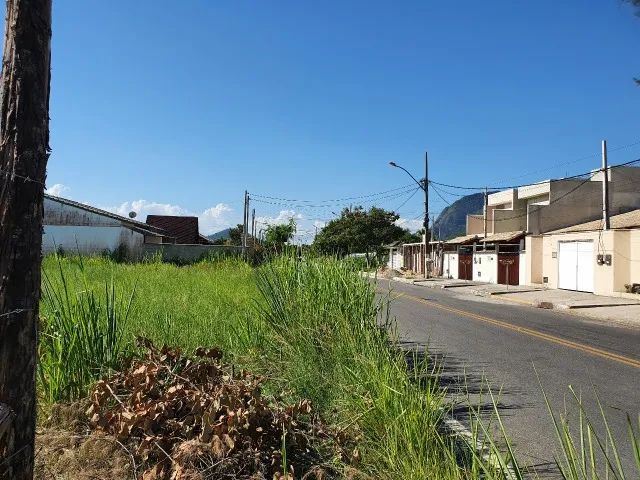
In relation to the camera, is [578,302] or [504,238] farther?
[504,238]

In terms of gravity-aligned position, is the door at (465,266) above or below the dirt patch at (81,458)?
above

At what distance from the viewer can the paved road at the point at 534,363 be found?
5801mm

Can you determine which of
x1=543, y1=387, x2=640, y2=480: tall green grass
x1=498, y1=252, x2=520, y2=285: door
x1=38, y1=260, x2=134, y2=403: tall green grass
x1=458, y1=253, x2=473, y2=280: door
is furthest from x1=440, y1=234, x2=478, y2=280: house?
x1=38, y1=260, x2=134, y2=403: tall green grass

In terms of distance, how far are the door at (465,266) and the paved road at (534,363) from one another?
2809cm

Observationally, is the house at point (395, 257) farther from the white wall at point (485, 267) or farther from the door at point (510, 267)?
the door at point (510, 267)

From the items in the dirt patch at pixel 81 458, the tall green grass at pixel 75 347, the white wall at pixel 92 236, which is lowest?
the dirt patch at pixel 81 458

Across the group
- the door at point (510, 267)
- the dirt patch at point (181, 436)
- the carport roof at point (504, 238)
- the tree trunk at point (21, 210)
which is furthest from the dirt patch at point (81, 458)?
the carport roof at point (504, 238)

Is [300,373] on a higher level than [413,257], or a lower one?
lower

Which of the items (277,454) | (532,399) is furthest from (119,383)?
(532,399)

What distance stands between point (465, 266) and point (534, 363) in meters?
37.8

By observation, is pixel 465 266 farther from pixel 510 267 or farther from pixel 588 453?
pixel 588 453

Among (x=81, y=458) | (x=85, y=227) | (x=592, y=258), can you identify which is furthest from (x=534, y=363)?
(x=85, y=227)

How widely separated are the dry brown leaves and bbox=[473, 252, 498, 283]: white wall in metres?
37.5

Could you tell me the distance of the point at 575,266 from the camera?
99.7 feet
